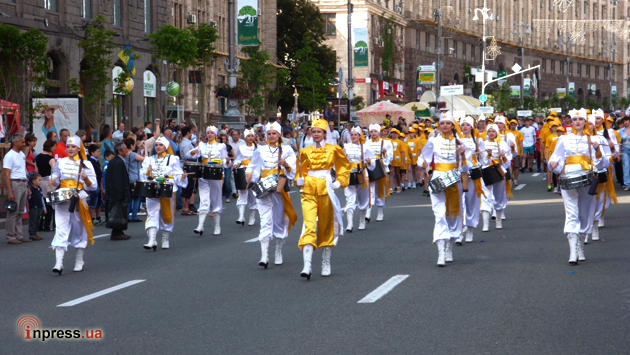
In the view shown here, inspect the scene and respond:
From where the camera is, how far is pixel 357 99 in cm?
5966

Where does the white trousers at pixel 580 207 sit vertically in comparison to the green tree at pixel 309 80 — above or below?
below

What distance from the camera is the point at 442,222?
1185cm

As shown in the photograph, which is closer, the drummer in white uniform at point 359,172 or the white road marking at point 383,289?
the white road marking at point 383,289

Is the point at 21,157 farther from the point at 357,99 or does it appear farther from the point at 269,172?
the point at 357,99

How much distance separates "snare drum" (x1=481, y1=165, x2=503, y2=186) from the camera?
16203 millimetres

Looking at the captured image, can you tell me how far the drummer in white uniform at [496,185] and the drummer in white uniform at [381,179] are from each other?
7.71 ft

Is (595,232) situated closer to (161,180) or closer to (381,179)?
(381,179)

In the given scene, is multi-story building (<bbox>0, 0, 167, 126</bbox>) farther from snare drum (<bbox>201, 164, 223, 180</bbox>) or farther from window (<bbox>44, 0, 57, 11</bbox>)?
snare drum (<bbox>201, 164, 223, 180</bbox>)

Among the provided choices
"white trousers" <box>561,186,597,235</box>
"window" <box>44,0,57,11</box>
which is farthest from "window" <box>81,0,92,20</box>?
"white trousers" <box>561,186,597,235</box>

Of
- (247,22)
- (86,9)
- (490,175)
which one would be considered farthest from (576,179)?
(86,9)

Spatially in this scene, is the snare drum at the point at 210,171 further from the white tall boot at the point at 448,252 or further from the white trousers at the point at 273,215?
the white tall boot at the point at 448,252

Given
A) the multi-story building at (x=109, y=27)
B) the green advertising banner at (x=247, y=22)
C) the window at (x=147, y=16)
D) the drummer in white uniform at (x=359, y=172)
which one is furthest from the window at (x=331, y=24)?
the drummer in white uniform at (x=359, y=172)

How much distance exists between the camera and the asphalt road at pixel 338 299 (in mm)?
7465

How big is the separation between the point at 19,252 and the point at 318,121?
19.7 ft
